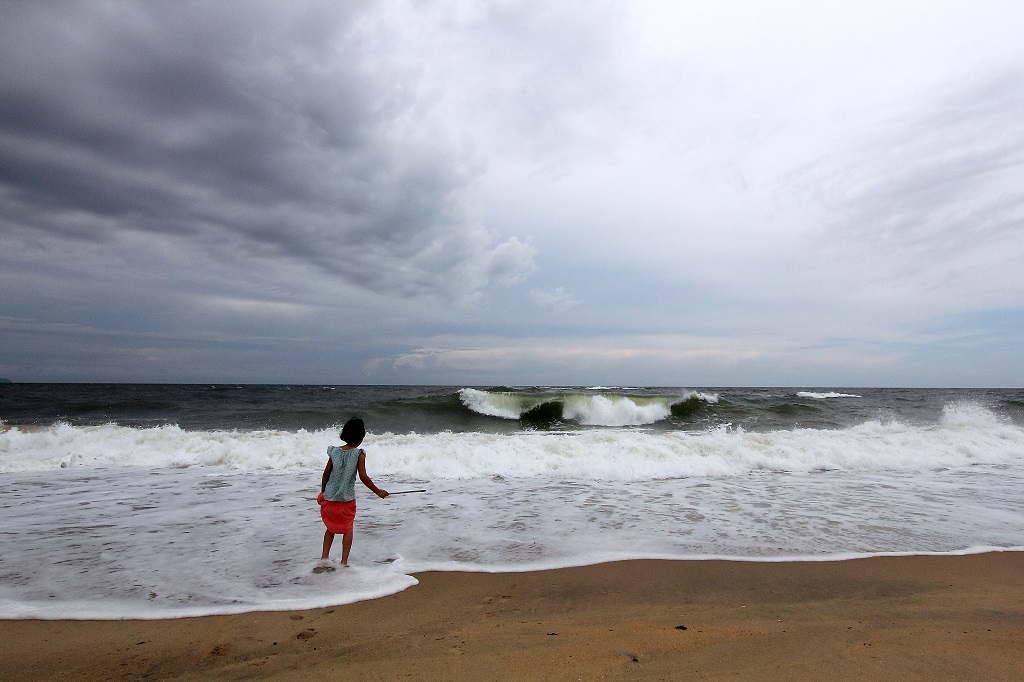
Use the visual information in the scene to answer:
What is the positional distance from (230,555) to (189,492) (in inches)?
162

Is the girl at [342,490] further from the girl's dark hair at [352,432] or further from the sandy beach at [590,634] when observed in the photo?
the sandy beach at [590,634]

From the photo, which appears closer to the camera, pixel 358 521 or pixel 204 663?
pixel 204 663

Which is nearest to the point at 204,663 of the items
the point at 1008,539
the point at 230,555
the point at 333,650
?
the point at 333,650

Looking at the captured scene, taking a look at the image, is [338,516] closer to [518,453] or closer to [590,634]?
[590,634]

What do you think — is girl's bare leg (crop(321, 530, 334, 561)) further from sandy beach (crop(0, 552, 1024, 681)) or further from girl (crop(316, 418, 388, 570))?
sandy beach (crop(0, 552, 1024, 681))

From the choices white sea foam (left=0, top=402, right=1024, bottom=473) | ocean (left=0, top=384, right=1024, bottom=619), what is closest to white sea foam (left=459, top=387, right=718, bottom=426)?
ocean (left=0, top=384, right=1024, bottom=619)

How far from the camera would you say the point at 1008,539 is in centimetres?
609

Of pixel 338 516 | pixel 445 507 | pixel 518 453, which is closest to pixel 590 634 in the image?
pixel 338 516

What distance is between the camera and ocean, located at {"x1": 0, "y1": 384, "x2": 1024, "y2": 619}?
15.5 feet

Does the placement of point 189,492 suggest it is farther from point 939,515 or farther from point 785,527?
point 939,515

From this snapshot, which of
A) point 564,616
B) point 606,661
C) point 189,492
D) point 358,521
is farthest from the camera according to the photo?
point 189,492

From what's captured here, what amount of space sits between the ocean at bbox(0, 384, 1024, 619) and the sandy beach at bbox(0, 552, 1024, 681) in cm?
41

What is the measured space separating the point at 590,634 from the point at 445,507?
4.28 meters

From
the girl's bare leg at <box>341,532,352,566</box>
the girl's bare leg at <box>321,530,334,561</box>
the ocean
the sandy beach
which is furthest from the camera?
the girl's bare leg at <box>321,530,334,561</box>
